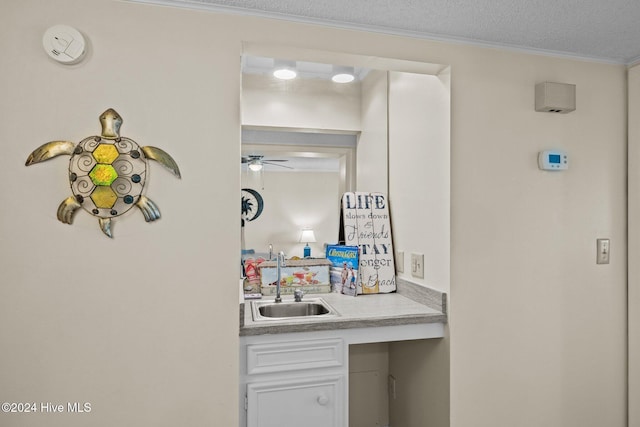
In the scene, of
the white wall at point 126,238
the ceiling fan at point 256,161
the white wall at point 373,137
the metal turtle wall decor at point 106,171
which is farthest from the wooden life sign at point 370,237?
the metal turtle wall decor at point 106,171

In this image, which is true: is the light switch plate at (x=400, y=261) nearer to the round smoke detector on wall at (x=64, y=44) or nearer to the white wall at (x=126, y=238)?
the white wall at (x=126, y=238)

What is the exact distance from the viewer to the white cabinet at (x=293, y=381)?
1814 millimetres

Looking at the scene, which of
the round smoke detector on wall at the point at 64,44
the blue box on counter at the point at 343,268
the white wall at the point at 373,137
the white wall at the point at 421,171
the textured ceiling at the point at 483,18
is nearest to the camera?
the round smoke detector on wall at the point at 64,44

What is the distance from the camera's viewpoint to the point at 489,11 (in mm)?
1733

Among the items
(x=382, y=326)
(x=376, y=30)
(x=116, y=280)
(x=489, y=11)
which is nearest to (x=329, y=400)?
(x=382, y=326)

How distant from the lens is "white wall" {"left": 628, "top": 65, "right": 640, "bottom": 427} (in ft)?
7.30

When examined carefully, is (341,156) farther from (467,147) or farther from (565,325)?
(565,325)

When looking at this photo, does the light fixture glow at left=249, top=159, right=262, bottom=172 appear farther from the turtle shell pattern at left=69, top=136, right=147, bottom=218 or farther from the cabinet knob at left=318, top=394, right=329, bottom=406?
the cabinet knob at left=318, top=394, right=329, bottom=406

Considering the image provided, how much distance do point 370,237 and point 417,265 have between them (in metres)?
0.39

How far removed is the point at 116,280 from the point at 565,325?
2.27 meters

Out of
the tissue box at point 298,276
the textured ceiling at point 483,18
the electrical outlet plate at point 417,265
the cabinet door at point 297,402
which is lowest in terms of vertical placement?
the cabinet door at point 297,402

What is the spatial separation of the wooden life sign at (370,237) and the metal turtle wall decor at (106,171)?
1263 mm

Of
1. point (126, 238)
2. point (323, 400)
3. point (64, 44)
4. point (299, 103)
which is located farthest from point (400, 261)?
point (64, 44)

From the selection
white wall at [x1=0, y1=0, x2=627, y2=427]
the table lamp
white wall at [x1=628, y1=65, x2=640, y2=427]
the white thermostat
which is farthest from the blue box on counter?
white wall at [x1=628, y1=65, x2=640, y2=427]
